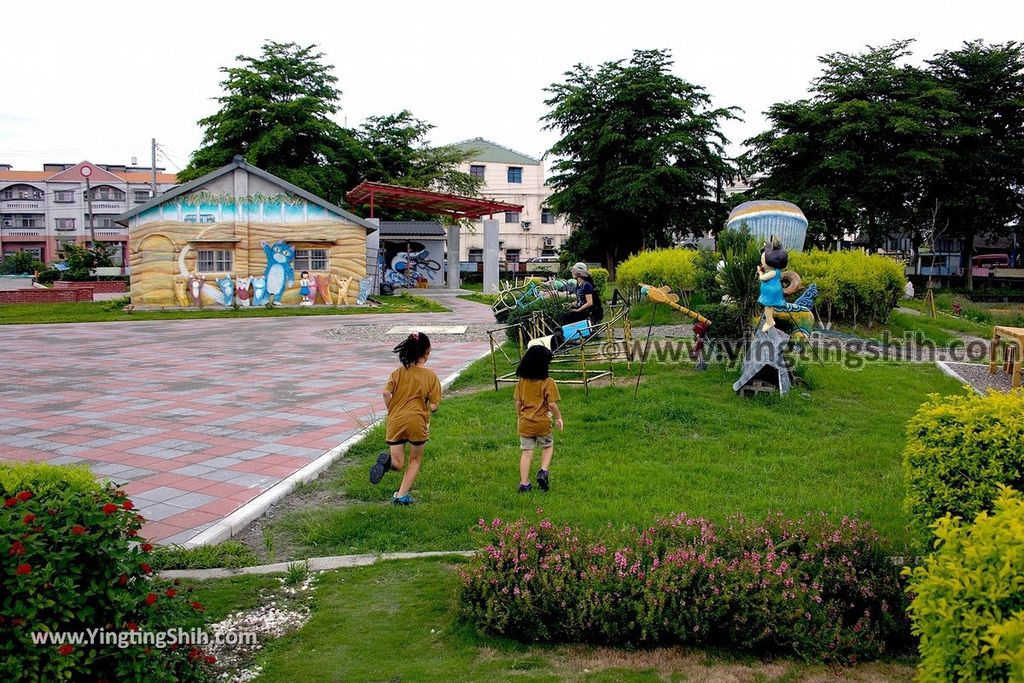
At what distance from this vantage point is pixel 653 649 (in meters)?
3.79

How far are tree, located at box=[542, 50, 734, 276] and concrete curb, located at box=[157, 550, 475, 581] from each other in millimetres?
25856

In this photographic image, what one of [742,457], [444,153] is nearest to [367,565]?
[742,457]

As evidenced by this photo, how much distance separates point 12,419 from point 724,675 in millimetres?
8729

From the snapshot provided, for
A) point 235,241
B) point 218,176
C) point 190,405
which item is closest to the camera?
point 190,405

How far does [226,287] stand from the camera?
81.7 feet

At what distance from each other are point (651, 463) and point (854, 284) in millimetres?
9301

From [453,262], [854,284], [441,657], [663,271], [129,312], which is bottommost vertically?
[441,657]

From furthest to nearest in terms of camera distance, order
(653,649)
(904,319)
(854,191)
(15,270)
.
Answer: (15,270) < (854,191) < (904,319) < (653,649)

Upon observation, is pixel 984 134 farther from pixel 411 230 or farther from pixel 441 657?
pixel 441 657

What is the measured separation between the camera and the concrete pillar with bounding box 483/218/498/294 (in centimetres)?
3441

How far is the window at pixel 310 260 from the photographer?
2583 centimetres

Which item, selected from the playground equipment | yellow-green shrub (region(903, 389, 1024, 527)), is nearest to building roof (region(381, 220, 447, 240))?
the playground equipment

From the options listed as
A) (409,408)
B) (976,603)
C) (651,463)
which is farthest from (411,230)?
(976,603)

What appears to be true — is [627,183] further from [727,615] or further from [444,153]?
[727,615]
